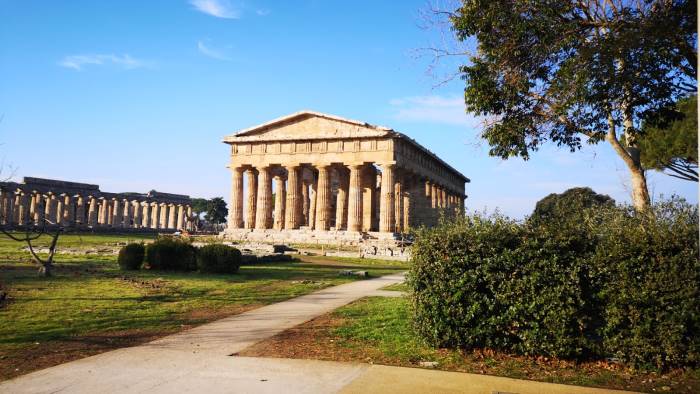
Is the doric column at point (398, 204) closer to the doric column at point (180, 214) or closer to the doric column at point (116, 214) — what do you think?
the doric column at point (116, 214)

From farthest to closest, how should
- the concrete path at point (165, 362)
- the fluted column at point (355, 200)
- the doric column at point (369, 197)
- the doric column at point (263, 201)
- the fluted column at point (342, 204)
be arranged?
1. the doric column at point (369, 197)
2. the fluted column at point (342, 204)
3. the doric column at point (263, 201)
4. the fluted column at point (355, 200)
5. the concrete path at point (165, 362)

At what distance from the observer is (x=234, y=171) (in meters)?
55.8

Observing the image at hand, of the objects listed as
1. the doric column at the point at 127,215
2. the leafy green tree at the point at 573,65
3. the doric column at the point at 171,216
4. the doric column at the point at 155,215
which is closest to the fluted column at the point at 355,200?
the leafy green tree at the point at 573,65

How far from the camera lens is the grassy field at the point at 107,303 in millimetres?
8516

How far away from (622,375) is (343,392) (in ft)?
13.5

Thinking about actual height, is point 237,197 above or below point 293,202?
above

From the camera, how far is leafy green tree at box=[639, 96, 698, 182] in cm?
2450

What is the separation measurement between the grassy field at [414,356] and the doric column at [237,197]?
4595 cm

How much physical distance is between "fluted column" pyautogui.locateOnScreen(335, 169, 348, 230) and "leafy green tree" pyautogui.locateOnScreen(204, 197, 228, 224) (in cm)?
Result: 7028

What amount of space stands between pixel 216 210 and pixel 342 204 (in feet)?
237

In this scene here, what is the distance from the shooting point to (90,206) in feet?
276

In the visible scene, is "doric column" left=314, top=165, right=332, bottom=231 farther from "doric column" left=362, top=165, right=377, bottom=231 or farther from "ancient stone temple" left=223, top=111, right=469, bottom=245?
"doric column" left=362, top=165, right=377, bottom=231

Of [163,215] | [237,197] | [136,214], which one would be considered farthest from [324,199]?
[136,214]

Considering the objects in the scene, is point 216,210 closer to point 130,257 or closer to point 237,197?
point 237,197
